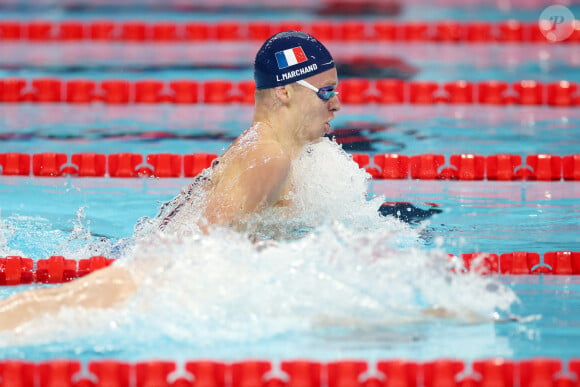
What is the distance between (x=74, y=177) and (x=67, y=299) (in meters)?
2.16

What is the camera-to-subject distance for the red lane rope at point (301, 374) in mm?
2830

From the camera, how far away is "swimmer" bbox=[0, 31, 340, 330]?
312cm

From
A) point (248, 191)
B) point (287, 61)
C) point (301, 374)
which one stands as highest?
point (287, 61)

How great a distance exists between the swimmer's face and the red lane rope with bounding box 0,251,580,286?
0.72m

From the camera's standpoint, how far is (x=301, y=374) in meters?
2.83

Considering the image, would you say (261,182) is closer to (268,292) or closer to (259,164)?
(259,164)

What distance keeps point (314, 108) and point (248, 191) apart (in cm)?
51

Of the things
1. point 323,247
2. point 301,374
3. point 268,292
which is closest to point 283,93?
point 323,247

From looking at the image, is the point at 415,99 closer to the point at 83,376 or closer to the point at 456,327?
the point at 456,327

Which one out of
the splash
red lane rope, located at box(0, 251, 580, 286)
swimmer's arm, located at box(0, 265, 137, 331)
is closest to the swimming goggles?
the splash

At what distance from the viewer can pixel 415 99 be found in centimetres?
657

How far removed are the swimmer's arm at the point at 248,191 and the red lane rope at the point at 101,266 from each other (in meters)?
0.70

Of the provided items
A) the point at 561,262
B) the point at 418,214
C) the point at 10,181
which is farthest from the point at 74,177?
the point at 561,262

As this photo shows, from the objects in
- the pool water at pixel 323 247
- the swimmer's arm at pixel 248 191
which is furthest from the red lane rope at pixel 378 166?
the swimmer's arm at pixel 248 191
